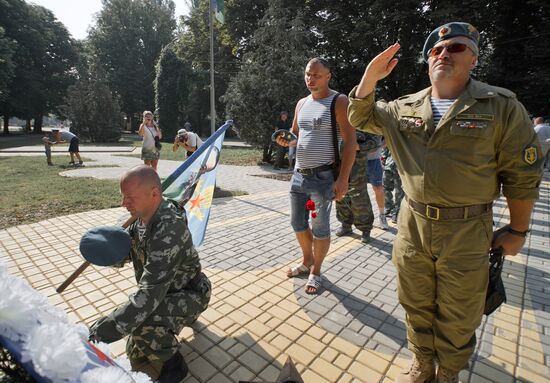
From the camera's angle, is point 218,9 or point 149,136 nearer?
point 149,136

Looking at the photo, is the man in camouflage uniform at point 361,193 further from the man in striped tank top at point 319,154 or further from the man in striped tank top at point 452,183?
the man in striped tank top at point 452,183

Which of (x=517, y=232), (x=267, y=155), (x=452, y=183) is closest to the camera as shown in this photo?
(x=452, y=183)

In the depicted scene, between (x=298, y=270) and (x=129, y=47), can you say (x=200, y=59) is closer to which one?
(x=129, y=47)

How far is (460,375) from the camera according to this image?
2.28 meters

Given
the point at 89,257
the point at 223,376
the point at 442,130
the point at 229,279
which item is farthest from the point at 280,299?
the point at 442,130

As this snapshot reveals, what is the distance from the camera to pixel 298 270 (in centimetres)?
371

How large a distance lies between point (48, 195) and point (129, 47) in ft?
Answer: 133

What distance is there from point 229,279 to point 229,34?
23574 mm

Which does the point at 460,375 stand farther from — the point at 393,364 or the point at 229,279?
the point at 229,279

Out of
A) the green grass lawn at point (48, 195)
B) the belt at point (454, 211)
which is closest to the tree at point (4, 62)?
the green grass lawn at point (48, 195)

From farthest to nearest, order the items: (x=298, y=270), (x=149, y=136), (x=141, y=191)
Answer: (x=149, y=136) < (x=298, y=270) < (x=141, y=191)

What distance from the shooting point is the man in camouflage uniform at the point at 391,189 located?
5.53 meters

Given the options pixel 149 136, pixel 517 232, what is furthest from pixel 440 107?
pixel 149 136

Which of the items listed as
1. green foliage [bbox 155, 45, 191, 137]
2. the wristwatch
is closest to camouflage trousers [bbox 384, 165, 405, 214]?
the wristwatch
